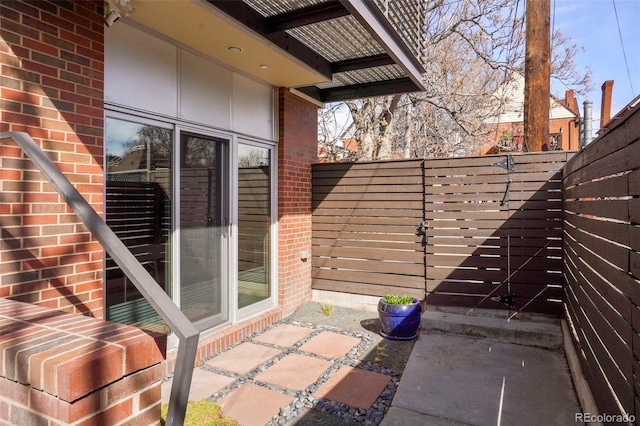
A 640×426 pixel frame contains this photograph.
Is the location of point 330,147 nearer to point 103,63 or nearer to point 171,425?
point 103,63

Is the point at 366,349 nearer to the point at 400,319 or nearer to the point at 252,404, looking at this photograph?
the point at 400,319

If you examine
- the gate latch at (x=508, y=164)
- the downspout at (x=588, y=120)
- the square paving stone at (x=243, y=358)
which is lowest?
the square paving stone at (x=243, y=358)

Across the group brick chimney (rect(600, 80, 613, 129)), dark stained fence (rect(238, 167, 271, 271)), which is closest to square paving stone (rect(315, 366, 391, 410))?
dark stained fence (rect(238, 167, 271, 271))

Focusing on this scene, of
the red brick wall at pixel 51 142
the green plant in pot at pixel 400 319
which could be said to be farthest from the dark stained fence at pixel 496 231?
the red brick wall at pixel 51 142

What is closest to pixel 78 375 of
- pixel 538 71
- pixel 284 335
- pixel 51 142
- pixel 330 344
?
pixel 51 142

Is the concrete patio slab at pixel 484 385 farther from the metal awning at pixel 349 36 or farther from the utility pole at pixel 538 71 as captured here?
the metal awning at pixel 349 36

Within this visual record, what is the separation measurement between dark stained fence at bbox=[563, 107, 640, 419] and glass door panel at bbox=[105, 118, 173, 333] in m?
3.10

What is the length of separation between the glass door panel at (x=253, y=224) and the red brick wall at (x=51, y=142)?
1832mm

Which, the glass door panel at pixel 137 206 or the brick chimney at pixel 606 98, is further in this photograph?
the brick chimney at pixel 606 98

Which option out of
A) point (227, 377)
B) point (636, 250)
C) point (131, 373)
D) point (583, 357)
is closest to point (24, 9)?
point (131, 373)

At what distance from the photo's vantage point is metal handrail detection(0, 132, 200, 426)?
1.17 metres

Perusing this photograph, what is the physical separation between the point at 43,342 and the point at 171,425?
503mm

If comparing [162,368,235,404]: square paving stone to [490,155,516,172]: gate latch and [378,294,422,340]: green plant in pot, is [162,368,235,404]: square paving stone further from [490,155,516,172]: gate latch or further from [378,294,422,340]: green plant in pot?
[490,155,516,172]: gate latch

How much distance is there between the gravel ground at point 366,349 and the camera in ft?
9.12
